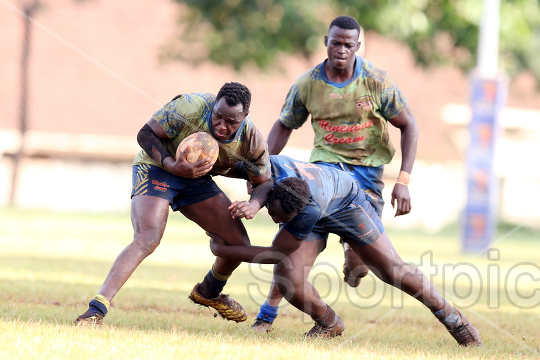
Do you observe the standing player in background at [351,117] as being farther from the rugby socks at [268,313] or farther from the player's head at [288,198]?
the player's head at [288,198]

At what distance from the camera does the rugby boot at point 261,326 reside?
19.5ft

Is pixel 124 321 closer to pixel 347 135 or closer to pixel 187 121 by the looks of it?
pixel 187 121

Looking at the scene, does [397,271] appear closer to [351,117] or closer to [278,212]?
[278,212]

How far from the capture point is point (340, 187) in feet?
18.3

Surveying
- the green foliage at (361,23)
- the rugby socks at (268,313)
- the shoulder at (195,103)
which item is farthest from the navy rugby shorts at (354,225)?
the green foliage at (361,23)

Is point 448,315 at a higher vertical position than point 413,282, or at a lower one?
lower

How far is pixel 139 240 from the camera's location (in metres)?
5.40

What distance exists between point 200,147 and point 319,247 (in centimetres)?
141

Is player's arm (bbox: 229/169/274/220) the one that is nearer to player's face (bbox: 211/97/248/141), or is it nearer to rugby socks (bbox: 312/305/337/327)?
player's face (bbox: 211/97/248/141)

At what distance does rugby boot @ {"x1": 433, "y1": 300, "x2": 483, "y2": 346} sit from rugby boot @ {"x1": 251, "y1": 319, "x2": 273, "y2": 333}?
1394 mm

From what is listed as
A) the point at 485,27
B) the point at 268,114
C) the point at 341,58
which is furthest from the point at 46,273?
the point at 268,114

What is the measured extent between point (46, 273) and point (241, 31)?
14569mm

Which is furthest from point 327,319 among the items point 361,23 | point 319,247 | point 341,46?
point 361,23

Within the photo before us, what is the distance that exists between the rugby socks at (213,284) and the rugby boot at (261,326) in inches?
16.5
